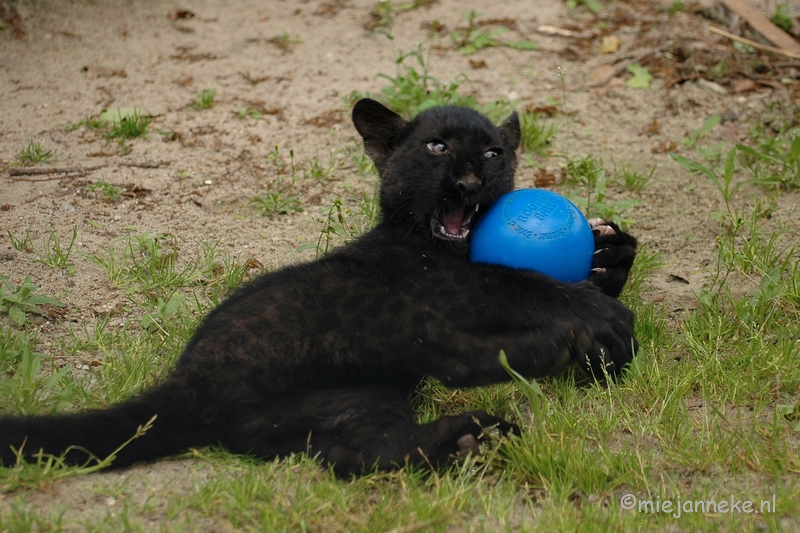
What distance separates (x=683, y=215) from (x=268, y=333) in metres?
3.42

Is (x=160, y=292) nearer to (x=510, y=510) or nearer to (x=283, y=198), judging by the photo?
(x=283, y=198)

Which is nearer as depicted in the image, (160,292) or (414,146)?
(414,146)

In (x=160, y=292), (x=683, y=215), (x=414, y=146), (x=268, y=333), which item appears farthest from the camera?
(x=683, y=215)

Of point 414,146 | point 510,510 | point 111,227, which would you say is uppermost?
point 414,146

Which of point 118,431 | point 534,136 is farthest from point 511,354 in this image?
point 534,136

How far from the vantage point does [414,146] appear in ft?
14.5

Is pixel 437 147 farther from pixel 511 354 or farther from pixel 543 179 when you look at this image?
pixel 543 179

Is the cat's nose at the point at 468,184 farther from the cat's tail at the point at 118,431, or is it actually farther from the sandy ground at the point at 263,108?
the cat's tail at the point at 118,431

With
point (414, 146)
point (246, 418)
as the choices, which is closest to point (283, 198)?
point (414, 146)

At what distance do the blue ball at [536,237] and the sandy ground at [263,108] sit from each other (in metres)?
1.00

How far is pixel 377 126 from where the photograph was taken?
4625 millimetres

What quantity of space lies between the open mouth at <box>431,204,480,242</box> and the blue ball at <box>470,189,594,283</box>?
89mm

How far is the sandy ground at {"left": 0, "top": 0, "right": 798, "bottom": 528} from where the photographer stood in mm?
5410

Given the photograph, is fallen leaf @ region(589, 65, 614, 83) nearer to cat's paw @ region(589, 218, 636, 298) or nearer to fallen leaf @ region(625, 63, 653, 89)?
fallen leaf @ region(625, 63, 653, 89)
